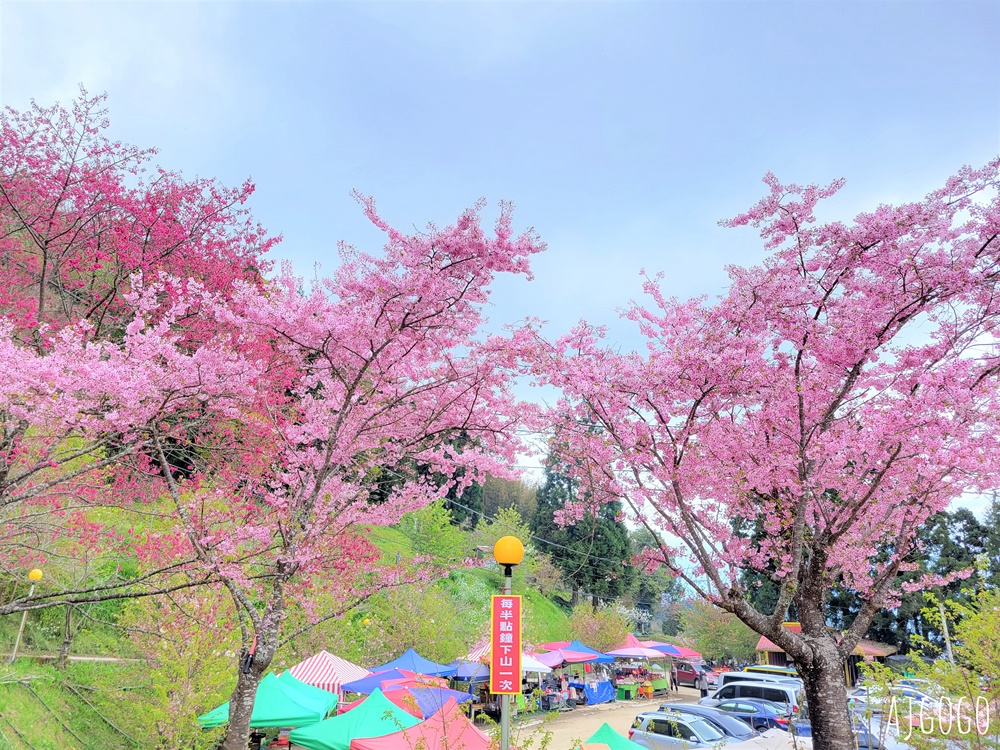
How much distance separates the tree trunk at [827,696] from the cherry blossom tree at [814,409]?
17 mm

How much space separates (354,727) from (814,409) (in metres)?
8.41

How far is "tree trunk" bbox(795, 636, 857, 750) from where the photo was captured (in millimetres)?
5781

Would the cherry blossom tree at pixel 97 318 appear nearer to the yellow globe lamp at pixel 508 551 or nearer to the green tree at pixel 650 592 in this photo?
the yellow globe lamp at pixel 508 551

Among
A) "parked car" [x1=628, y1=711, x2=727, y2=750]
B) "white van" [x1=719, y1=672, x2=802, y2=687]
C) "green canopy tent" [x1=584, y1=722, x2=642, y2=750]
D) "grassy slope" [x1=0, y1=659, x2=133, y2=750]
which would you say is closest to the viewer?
"green canopy tent" [x1=584, y1=722, x2=642, y2=750]

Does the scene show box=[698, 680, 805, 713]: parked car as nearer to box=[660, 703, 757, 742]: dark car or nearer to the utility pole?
box=[660, 703, 757, 742]: dark car

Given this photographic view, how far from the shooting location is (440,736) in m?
7.98

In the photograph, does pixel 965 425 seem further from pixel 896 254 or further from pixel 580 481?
pixel 580 481

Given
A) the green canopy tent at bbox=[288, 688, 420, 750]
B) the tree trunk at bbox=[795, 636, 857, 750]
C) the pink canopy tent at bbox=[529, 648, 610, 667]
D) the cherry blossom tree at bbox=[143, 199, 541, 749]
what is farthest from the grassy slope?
the pink canopy tent at bbox=[529, 648, 610, 667]

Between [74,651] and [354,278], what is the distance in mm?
13838

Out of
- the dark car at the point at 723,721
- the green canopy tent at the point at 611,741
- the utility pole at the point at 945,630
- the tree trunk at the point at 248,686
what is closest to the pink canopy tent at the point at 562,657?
the dark car at the point at 723,721

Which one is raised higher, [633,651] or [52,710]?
[52,710]

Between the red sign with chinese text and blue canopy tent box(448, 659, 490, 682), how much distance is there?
14.2 m

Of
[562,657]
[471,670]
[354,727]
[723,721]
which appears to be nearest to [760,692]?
[723,721]

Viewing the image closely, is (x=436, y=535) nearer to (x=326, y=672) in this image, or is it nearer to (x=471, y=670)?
(x=471, y=670)
